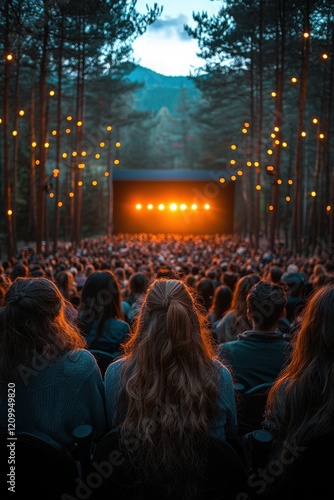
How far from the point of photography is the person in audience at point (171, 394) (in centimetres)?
195

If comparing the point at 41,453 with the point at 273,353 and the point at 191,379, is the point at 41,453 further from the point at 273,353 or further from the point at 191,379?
the point at 273,353

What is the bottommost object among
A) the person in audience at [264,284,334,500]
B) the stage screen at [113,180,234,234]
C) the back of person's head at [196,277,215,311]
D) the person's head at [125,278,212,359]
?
the back of person's head at [196,277,215,311]

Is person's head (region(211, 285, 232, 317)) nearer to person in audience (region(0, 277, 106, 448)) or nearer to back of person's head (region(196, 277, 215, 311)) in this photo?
back of person's head (region(196, 277, 215, 311))

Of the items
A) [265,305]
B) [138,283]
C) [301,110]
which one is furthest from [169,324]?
[301,110]

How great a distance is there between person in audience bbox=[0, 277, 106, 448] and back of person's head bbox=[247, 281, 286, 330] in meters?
1.60

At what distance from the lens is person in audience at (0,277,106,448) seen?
2.29 metres

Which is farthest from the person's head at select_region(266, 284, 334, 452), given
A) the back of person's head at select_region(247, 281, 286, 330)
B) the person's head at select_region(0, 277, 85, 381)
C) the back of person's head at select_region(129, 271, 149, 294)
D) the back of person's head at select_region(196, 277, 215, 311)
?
the back of person's head at select_region(196, 277, 215, 311)

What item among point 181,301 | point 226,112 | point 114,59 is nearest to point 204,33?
point 114,59

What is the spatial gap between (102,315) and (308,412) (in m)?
2.84

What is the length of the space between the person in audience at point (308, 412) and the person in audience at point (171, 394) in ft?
1.00

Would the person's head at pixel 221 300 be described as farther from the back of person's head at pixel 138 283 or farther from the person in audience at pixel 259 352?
the person in audience at pixel 259 352

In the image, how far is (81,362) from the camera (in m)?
2.40

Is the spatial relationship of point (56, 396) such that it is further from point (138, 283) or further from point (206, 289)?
point (206, 289)

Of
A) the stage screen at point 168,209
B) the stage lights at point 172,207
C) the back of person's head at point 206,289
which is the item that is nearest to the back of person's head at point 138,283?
the back of person's head at point 206,289
